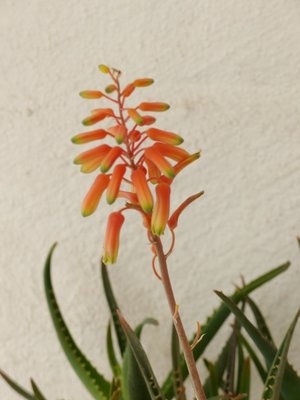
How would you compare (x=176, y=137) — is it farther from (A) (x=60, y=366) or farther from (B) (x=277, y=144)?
(A) (x=60, y=366)

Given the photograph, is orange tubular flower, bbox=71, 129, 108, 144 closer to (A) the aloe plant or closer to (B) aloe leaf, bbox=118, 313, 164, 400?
(A) the aloe plant

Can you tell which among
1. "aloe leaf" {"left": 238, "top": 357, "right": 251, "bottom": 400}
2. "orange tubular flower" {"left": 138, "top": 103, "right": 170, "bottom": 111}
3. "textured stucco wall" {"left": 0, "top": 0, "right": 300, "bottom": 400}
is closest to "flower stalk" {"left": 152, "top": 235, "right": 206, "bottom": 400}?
"orange tubular flower" {"left": 138, "top": 103, "right": 170, "bottom": 111}

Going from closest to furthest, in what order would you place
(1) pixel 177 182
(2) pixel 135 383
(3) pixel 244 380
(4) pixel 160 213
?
(4) pixel 160 213 → (2) pixel 135 383 → (3) pixel 244 380 → (1) pixel 177 182

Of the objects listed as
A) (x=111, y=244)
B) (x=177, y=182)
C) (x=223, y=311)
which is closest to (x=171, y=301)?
(x=111, y=244)

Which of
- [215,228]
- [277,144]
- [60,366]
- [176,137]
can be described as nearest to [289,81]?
[277,144]

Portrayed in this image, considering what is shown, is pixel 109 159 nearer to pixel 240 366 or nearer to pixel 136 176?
pixel 136 176

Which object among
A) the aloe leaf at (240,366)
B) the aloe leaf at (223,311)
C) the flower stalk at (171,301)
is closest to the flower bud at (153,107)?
the flower stalk at (171,301)
